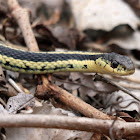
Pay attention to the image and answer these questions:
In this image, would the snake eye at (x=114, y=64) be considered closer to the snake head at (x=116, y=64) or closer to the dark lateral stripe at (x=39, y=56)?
the snake head at (x=116, y=64)

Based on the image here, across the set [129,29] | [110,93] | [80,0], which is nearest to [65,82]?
[110,93]

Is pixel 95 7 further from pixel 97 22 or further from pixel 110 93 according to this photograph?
pixel 110 93

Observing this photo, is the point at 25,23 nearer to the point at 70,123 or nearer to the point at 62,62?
the point at 62,62

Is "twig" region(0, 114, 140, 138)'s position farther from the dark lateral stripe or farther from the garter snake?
the dark lateral stripe

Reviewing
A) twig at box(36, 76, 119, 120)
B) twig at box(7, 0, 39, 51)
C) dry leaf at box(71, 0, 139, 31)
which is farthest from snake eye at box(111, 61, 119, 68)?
dry leaf at box(71, 0, 139, 31)

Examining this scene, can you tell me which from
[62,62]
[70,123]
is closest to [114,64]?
[62,62]
